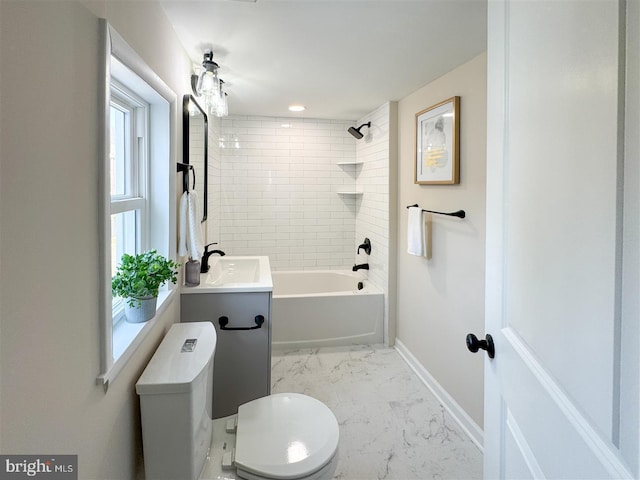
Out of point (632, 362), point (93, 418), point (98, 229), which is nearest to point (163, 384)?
point (93, 418)

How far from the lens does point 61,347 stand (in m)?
0.89

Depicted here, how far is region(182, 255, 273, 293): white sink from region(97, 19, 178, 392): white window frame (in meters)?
0.30

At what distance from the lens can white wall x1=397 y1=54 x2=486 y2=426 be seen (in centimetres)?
234

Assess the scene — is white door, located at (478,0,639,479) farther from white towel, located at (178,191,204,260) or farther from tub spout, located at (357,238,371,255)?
tub spout, located at (357,238,371,255)

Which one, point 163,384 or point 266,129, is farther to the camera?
point 266,129

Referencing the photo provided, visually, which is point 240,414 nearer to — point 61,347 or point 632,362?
point 61,347

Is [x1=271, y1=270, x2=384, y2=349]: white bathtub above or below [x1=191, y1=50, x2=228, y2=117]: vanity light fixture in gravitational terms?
below

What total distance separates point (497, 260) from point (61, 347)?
1.08 m

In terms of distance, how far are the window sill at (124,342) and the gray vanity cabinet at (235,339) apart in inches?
24.4

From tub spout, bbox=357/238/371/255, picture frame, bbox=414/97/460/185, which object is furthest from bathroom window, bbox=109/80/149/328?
tub spout, bbox=357/238/371/255

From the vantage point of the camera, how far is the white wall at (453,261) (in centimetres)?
234

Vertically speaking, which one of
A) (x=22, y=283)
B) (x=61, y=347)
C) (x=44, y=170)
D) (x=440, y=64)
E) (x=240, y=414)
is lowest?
(x=240, y=414)

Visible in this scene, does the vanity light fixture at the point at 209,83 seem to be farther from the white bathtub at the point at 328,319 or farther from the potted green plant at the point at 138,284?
the white bathtub at the point at 328,319

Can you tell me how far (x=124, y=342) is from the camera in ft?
4.34
